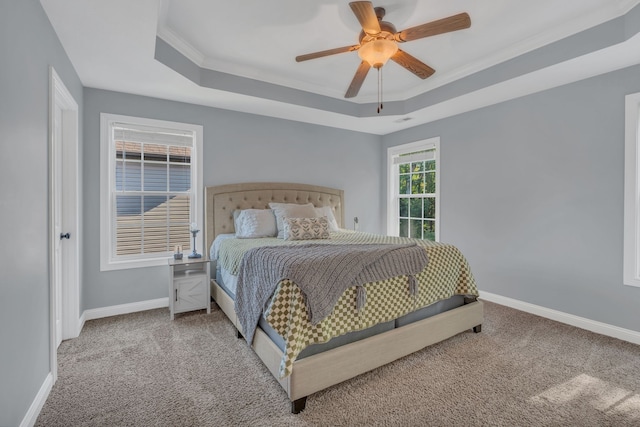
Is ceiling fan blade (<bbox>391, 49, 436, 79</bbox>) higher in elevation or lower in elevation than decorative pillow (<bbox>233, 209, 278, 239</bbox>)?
higher

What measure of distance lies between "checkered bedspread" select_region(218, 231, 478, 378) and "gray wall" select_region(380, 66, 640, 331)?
117 centimetres

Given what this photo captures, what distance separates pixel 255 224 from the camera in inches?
135

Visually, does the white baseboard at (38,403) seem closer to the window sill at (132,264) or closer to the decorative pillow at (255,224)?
the window sill at (132,264)

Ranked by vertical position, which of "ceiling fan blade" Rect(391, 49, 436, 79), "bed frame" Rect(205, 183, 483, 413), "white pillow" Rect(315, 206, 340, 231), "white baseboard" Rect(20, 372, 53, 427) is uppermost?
"ceiling fan blade" Rect(391, 49, 436, 79)

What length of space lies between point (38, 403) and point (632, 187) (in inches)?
183

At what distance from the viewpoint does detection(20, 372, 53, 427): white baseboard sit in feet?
5.19

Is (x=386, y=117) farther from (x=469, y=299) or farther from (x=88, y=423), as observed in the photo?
(x=88, y=423)

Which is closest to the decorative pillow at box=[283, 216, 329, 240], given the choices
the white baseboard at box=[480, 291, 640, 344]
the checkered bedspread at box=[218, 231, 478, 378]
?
the checkered bedspread at box=[218, 231, 478, 378]

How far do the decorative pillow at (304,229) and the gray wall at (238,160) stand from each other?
110cm

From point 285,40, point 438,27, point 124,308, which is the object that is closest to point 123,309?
point 124,308

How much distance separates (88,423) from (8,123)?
5.30 ft

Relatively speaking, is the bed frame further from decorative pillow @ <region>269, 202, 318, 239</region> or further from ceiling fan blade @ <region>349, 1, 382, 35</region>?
ceiling fan blade @ <region>349, 1, 382, 35</region>

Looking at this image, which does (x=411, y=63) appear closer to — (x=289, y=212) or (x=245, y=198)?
(x=289, y=212)

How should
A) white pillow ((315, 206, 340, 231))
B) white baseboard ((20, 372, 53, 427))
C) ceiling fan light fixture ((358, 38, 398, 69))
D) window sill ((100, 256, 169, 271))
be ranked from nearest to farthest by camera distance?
white baseboard ((20, 372, 53, 427)) < ceiling fan light fixture ((358, 38, 398, 69)) < window sill ((100, 256, 169, 271)) < white pillow ((315, 206, 340, 231))
